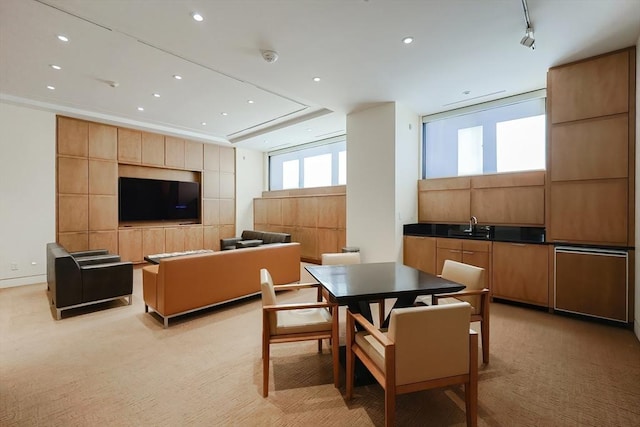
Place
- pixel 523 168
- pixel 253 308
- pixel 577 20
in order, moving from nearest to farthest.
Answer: pixel 577 20 → pixel 253 308 → pixel 523 168

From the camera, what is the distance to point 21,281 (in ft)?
16.5

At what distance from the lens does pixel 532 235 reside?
4047 millimetres

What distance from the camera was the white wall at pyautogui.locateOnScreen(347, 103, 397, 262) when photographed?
488 centimetres

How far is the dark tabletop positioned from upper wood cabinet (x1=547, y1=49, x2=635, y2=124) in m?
2.89

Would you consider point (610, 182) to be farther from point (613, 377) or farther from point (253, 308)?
point (253, 308)

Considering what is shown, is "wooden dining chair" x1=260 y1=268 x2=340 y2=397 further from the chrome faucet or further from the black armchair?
the chrome faucet

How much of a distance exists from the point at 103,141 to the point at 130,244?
2232mm

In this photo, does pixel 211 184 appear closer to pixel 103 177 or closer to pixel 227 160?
pixel 227 160

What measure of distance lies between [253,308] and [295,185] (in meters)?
5.03

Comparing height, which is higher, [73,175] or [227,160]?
[227,160]

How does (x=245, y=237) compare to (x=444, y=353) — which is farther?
(x=245, y=237)

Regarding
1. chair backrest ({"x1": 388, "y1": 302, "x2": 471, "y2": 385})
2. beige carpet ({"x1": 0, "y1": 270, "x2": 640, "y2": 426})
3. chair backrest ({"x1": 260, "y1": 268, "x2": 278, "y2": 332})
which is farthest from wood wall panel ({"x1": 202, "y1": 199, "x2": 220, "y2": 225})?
chair backrest ({"x1": 388, "y1": 302, "x2": 471, "y2": 385})

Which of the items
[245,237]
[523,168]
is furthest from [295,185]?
[523,168]

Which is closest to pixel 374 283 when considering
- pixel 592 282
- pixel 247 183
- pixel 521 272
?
pixel 521 272
